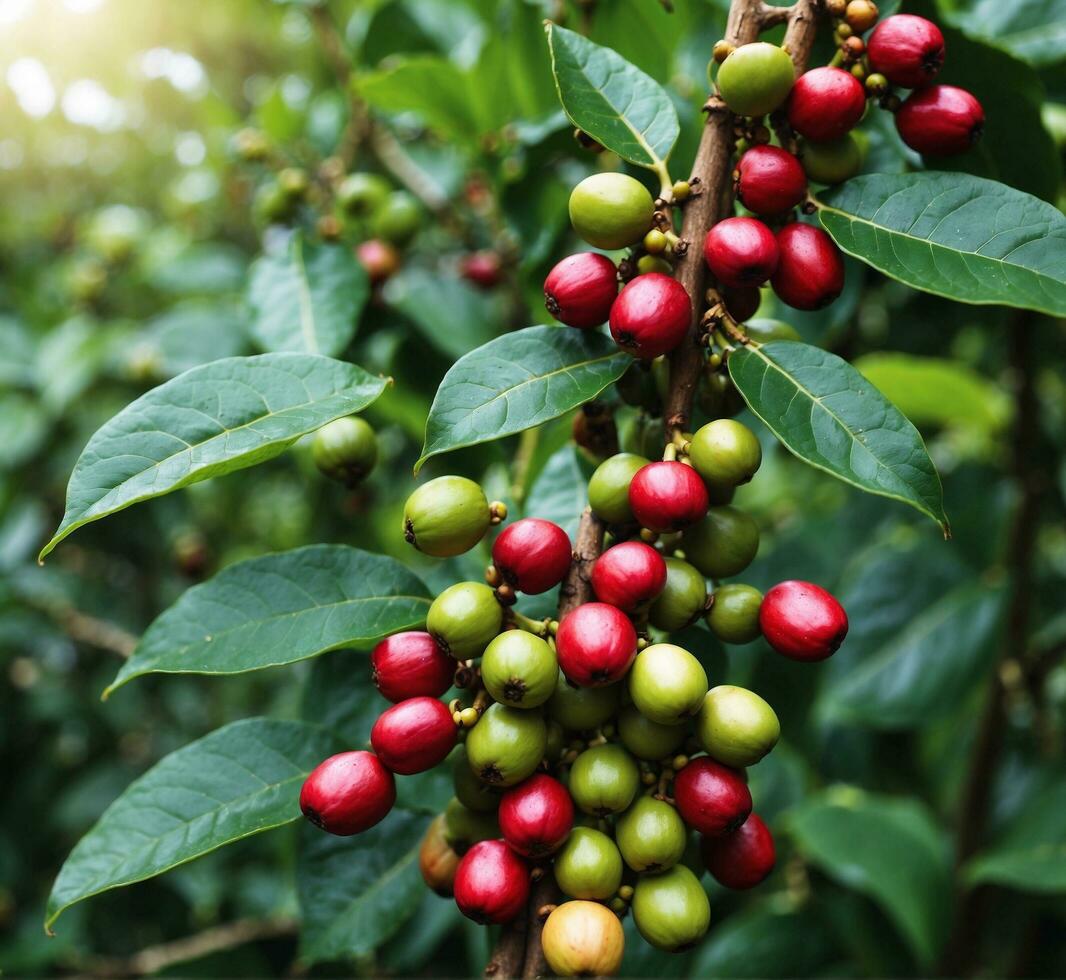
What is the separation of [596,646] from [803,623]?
0.30 metres

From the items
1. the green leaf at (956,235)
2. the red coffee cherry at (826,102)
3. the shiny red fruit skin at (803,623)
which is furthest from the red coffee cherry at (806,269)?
the shiny red fruit skin at (803,623)

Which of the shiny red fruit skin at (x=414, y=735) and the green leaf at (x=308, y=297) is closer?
the shiny red fruit skin at (x=414, y=735)

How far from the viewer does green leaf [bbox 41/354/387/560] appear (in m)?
1.19

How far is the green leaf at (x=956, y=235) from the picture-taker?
4.09 feet

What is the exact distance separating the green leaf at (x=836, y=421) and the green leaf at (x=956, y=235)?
163 millimetres

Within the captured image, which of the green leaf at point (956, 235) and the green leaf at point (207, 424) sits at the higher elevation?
the green leaf at point (956, 235)

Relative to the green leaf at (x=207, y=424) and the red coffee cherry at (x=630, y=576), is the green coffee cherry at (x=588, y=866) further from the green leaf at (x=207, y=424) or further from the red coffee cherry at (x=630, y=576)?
the green leaf at (x=207, y=424)

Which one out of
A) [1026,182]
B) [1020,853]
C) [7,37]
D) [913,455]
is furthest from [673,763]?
[7,37]

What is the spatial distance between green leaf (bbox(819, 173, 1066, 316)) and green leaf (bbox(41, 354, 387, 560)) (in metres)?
0.72

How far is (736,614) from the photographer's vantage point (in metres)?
1.29

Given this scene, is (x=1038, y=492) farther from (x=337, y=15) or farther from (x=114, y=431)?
(x=337, y=15)

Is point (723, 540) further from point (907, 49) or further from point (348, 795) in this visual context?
point (907, 49)

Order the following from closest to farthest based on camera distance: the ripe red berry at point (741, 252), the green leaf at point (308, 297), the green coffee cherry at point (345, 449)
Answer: the ripe red berry at point (741, 252), the green coffee cherry at point (345, 449), the green leaf at point (308, 297)

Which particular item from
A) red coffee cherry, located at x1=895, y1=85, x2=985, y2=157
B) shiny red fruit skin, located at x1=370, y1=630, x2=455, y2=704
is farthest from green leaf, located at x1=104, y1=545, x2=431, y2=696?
red coffee cherry, located at x1=895, y1=85, x2=985, y2=157
